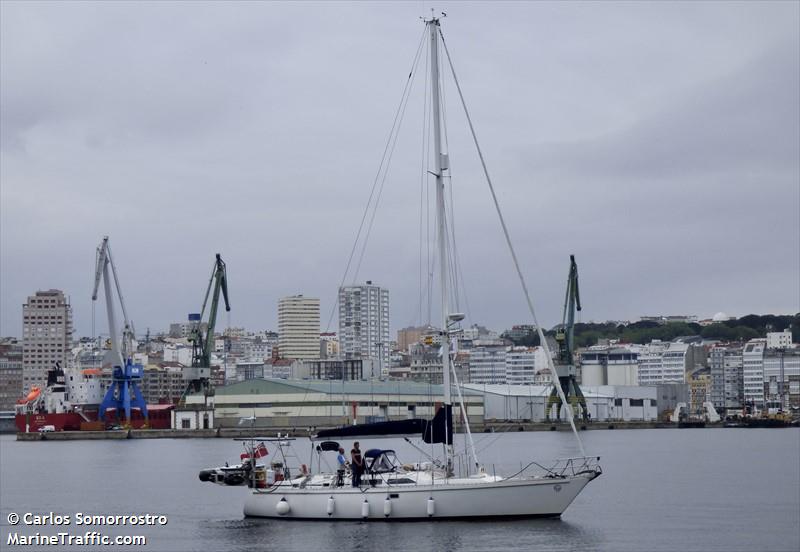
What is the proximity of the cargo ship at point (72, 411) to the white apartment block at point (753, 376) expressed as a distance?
83.5 meters

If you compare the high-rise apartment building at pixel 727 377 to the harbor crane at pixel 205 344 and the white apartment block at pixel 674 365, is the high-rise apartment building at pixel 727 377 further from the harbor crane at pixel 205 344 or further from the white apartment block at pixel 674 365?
the harbor crane at pixel 205 344

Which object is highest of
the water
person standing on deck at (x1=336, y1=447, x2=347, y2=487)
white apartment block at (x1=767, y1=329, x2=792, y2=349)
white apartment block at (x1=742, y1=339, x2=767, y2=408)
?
white apartment block at (x1=767, y1=329, x2=792, y2=349)

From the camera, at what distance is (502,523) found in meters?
30.8

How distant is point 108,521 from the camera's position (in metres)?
35.2

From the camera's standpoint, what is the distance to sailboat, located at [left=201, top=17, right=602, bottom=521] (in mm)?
30625

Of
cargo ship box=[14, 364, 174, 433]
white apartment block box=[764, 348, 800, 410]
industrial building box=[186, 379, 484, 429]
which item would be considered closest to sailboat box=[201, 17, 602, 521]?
industrial building box=[186, 379, 484, 429]

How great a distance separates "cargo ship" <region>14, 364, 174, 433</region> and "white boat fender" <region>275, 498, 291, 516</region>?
81965 millimetres

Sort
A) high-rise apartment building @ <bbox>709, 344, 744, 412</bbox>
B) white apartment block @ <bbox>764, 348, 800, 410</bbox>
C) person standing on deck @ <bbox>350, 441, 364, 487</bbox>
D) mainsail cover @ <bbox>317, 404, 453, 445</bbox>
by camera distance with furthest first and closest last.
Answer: high-rise apartment building @ <bbox>709, 344, 744, 412</bbox> < white apartment block @ <bbox>764, 348, 800, 410</bbox> < mainsail cover @ <bbox>317, 404, 453, 445</bbox> < person standing on deck @ <bbox>350, 441, 364, 487</bbox>

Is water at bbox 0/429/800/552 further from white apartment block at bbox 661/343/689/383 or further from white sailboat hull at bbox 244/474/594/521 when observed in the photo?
white apartment block at bbox 661/343/689/383

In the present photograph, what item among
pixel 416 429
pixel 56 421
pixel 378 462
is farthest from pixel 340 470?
pixel 56 421

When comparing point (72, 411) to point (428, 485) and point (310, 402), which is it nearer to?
point (310, 402)

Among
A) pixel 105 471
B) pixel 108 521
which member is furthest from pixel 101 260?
pixel 108 521

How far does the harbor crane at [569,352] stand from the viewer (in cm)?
11662

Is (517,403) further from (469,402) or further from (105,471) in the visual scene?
(105,471)
